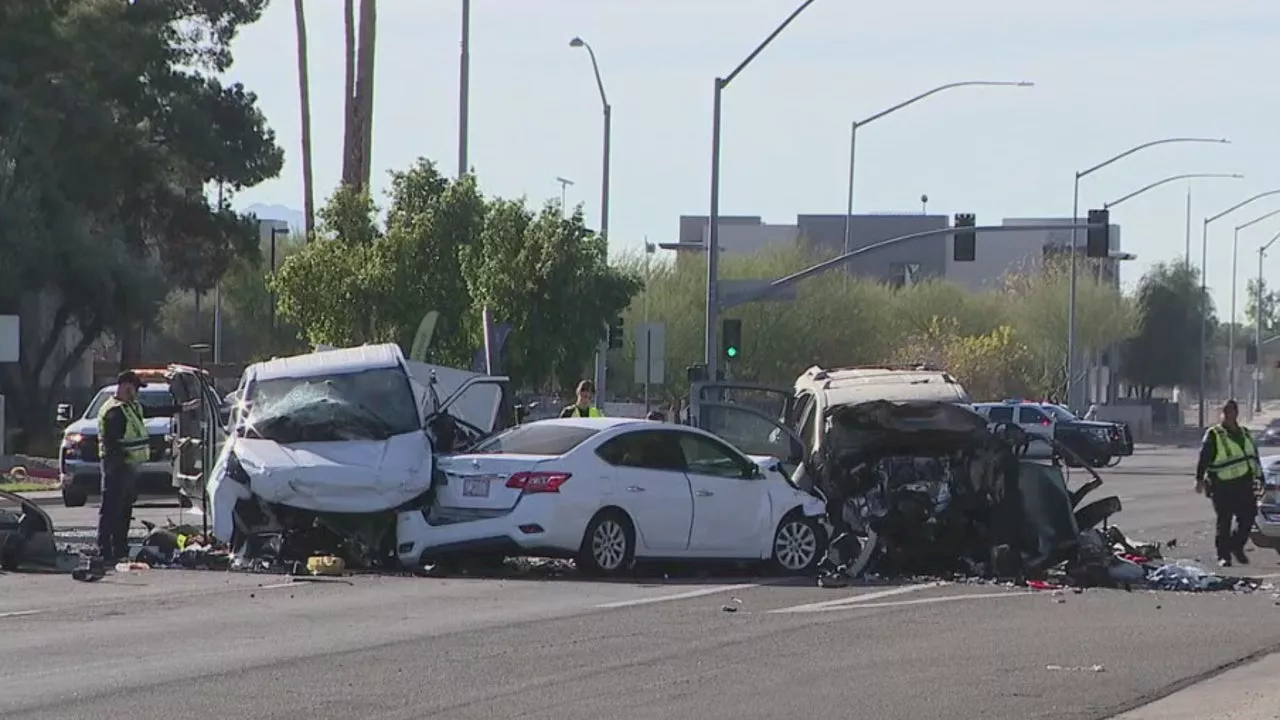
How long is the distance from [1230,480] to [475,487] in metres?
8.64

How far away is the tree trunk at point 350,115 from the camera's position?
4478 cm

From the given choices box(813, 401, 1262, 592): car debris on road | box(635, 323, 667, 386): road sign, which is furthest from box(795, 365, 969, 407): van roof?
box(635, 323, 667, 386): road sign

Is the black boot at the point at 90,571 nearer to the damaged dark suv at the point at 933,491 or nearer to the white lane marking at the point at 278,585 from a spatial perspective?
the white lane marking at the point at 278,585

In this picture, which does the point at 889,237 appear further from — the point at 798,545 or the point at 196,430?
the point at 798,545

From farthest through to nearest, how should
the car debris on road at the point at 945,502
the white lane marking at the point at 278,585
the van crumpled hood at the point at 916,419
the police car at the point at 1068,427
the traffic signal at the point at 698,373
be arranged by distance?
the police car at the point at 1068,427, the traffic signal at the point at 698,373, the van crumpled hood at the point at 916,419, the car debris on road at the point at 945,502, the white lane marking at the point at 278,585

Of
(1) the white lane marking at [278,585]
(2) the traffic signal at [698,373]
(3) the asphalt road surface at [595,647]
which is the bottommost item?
(1) the white lane marking at [278,585]

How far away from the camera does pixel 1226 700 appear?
12.1 m

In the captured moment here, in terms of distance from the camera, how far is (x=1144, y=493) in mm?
40000

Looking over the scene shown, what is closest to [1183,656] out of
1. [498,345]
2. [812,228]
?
[498,345]

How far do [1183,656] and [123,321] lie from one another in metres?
41.0

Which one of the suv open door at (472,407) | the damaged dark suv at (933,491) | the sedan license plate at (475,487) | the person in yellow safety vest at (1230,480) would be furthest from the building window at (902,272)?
the sedan license plate at (475,487)

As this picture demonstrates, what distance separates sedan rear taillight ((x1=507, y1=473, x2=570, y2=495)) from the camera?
62.0 ft

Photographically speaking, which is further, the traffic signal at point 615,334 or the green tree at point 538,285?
the traffic signal at point 615,334

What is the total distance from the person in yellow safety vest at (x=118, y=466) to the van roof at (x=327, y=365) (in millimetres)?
1203
